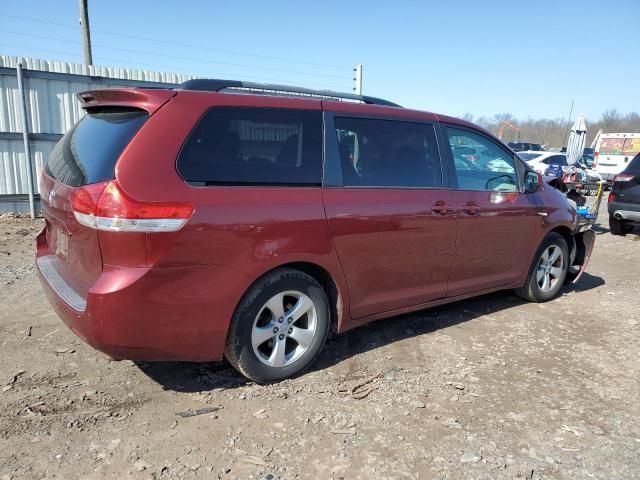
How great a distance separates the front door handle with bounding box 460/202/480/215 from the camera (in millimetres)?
4074

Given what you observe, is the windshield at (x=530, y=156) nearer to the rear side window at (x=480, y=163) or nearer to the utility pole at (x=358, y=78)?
the utility pole at (x=358, y=78)

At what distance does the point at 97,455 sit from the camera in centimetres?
252

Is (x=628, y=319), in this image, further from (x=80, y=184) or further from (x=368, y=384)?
(x=80, y=184)

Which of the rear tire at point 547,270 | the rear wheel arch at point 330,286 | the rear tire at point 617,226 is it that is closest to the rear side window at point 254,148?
the rear wheel arch at point 330,286

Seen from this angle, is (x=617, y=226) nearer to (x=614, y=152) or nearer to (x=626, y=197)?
(x=626, y=197)

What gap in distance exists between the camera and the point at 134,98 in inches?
113

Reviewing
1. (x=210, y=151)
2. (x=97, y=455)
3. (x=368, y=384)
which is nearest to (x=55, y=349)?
(x=97, y=455)

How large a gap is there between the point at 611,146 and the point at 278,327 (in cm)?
2367

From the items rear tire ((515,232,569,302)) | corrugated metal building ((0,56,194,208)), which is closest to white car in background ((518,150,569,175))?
rear tire ((515,232,569,302))

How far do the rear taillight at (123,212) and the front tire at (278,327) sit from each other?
26.3 inches

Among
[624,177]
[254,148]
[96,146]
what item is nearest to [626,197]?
[624,177]

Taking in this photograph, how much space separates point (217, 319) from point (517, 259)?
312 centimetres

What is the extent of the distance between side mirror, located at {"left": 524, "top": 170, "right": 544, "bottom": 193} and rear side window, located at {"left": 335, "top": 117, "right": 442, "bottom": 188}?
1.27 m

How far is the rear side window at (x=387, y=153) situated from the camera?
347 centimetres
